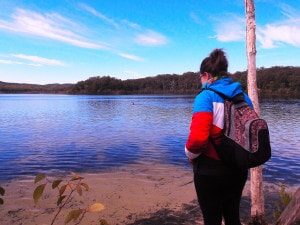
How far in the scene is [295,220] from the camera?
4.36 m

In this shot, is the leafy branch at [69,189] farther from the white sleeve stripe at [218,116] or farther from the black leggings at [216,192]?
the white sleeve stripe at [218,116]

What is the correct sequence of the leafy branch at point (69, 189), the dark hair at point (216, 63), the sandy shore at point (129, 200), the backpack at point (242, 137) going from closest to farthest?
the leafy branch at point (69, 189)
the backpack at point (242, 137)
the dark hair at point (216, 63)
the sandy shore at point (129, 200)

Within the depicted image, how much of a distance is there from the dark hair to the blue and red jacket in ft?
0.48

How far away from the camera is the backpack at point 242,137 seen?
3443mm

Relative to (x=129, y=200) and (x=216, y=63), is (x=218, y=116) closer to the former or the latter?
(x=216, y=63)

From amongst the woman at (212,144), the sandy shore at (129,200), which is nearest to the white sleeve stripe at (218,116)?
the woman at (212,144)

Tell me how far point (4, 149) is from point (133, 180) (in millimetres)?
9635

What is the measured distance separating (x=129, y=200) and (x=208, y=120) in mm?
6571

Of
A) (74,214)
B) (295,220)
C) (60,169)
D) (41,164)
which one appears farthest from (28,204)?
(74,214)

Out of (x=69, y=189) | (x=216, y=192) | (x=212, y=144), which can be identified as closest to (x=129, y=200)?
(x=216, y=192)

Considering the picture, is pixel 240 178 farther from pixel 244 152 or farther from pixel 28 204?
pixel 28 204

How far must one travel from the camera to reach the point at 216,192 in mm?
3752

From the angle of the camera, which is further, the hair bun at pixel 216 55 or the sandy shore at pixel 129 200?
the sandy shore at pixel 129 200

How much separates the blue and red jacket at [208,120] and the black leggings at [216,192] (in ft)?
0.76
